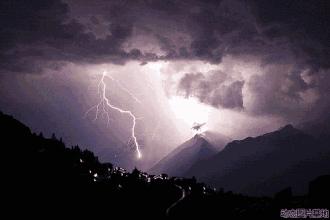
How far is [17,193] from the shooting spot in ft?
157

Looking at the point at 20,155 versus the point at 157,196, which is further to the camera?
the point at 157,196

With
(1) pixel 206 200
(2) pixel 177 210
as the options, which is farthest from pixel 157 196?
(2) pixel 177 210

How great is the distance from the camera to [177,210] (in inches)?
2559

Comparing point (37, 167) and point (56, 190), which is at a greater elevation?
point (37, 167)

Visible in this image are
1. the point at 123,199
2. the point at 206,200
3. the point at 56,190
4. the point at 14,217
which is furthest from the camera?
the point at 206,200

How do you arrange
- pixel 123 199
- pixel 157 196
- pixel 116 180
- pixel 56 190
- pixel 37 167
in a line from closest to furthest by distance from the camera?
1. pixel 56 190
2. pixel 37 167
3. pixel 123 199
4. pixel 157 196
5. pixel 116 180

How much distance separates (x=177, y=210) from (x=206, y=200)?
46.6ft

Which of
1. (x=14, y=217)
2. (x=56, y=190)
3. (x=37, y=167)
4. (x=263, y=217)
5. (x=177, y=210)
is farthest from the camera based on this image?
(x=177, y=210)

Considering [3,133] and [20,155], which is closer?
[20,155]

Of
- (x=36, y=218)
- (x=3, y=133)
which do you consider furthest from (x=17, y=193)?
(x=3, y=133)

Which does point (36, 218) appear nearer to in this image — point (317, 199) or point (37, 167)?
point (37, 167)

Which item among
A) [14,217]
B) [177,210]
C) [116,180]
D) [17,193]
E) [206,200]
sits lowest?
[14,217]

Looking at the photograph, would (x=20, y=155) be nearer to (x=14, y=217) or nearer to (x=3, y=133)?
(x=3, y=133)

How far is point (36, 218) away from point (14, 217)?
8.09 feet
